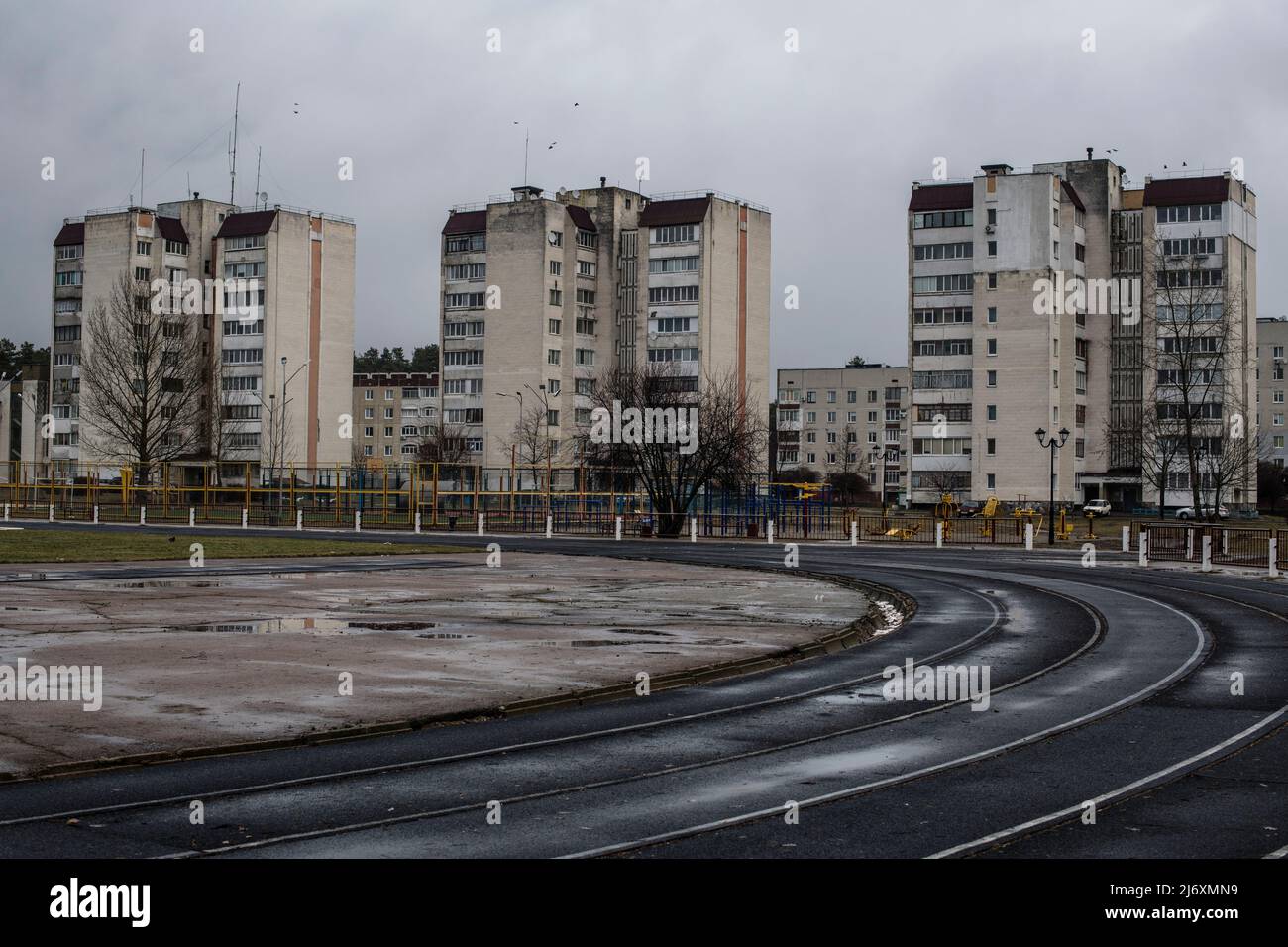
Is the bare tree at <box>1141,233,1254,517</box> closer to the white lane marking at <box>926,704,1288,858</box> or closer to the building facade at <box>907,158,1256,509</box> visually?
the building facade at <box>907,158,1256,509</box>

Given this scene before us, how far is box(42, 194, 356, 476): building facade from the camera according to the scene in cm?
12288

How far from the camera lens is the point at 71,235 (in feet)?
426

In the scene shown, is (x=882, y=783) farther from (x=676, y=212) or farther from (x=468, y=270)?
(x=468, y=270)

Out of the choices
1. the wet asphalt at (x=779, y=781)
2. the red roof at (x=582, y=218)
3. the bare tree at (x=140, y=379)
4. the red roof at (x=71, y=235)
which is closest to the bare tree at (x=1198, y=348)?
the red roof at (x=582, y=218)

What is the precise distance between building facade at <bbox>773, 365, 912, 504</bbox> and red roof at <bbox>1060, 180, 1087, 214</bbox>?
5817 centimetres

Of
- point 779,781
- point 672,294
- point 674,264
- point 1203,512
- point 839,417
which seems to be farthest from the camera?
point 839,417

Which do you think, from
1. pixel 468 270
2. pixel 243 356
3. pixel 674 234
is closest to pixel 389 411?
pixel 243 356

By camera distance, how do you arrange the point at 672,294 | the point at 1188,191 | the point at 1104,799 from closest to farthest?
1. the point at 1104,799
2. the point at 1188,191
3. the point at 672,294

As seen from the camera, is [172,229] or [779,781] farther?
[172,229]

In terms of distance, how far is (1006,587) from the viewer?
3297 centimetres

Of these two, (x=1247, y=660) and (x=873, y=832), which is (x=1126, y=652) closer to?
(x=1247, y=660)

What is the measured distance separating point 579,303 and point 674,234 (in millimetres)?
10623

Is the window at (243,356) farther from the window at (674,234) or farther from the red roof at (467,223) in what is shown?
the window at (674,234)

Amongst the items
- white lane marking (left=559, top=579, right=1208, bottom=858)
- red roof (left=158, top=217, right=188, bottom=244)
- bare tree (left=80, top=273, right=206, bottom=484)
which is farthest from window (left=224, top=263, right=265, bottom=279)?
white lane marking (left=559, top=579, right=1208, bottom=858)
